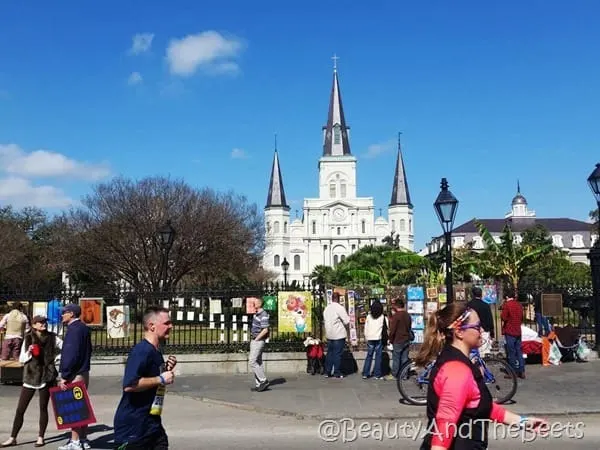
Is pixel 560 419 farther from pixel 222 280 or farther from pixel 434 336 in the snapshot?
pixel 222 280

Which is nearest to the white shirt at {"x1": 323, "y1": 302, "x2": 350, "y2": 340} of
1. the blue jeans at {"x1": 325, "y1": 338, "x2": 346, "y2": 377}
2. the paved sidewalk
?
the blue jeans at {"x1": 325, "y1": 338, "x2": 346, "y2": 377}

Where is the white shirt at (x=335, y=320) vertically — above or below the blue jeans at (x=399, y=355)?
above

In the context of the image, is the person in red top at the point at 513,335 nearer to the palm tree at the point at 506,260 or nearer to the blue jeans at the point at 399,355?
the blue jeans at the point at 399,355

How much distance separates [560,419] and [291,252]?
392 feet

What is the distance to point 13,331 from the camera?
12969mm

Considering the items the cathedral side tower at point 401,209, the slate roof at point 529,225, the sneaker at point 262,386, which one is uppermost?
the cathedral side tower at point 401,209

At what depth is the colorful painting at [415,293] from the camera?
15.0 meters

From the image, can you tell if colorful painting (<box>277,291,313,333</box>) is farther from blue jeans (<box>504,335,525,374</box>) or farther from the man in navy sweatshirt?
the man in navy sweatshirt

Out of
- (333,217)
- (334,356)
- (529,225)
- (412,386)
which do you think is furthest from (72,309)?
(333,217)

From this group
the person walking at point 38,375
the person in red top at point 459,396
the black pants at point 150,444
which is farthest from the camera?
the person walking at point 38,375

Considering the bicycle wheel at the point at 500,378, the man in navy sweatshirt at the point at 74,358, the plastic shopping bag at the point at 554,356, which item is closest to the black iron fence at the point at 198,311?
the bicycle wheel at the point at 500,378

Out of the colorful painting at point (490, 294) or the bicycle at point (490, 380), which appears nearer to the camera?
the bicycle at point (490, 380)

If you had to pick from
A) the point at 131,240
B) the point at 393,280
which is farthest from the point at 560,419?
the point at 131,240

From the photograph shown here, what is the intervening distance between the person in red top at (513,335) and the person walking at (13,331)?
10.3 meters
